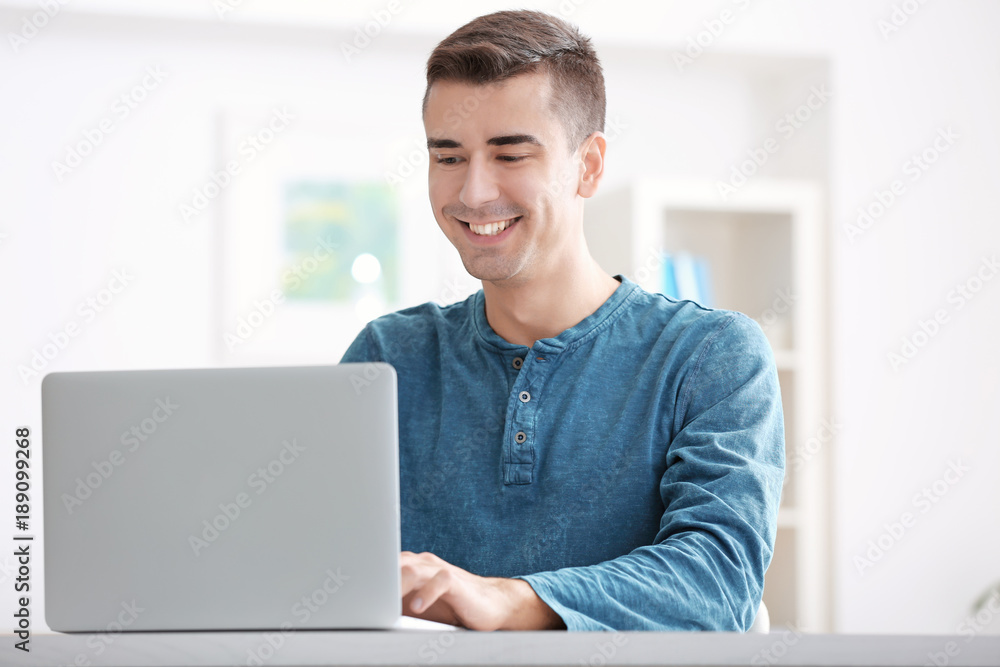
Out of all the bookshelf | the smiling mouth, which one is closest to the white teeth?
the smiling mouth

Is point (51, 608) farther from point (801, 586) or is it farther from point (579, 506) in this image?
point (801, 586)

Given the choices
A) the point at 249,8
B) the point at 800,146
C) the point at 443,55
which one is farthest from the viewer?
the point at 800,146

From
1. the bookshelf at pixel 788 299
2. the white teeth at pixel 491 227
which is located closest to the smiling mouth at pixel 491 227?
the white teeth at pixel 491 227

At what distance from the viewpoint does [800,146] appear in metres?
3.26

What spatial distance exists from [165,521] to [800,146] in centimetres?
286

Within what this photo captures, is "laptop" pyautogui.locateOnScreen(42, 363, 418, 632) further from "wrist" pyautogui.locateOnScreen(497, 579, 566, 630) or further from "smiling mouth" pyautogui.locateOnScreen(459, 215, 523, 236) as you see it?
"smiling mouth" pyautogui.locateOnScreen(459, 215, 523, 236)

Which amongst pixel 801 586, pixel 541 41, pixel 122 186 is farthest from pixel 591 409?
pixel 122 186

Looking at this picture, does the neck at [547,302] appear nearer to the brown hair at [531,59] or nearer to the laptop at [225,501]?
the brown hair at [531,59]

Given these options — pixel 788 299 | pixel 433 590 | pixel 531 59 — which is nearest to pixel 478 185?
pixel 531 59

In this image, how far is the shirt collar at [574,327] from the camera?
1.53 metres

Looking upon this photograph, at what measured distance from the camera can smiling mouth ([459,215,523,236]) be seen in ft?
4.94

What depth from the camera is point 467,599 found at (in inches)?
38.3

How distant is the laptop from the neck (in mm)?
717

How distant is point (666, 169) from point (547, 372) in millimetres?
1918
